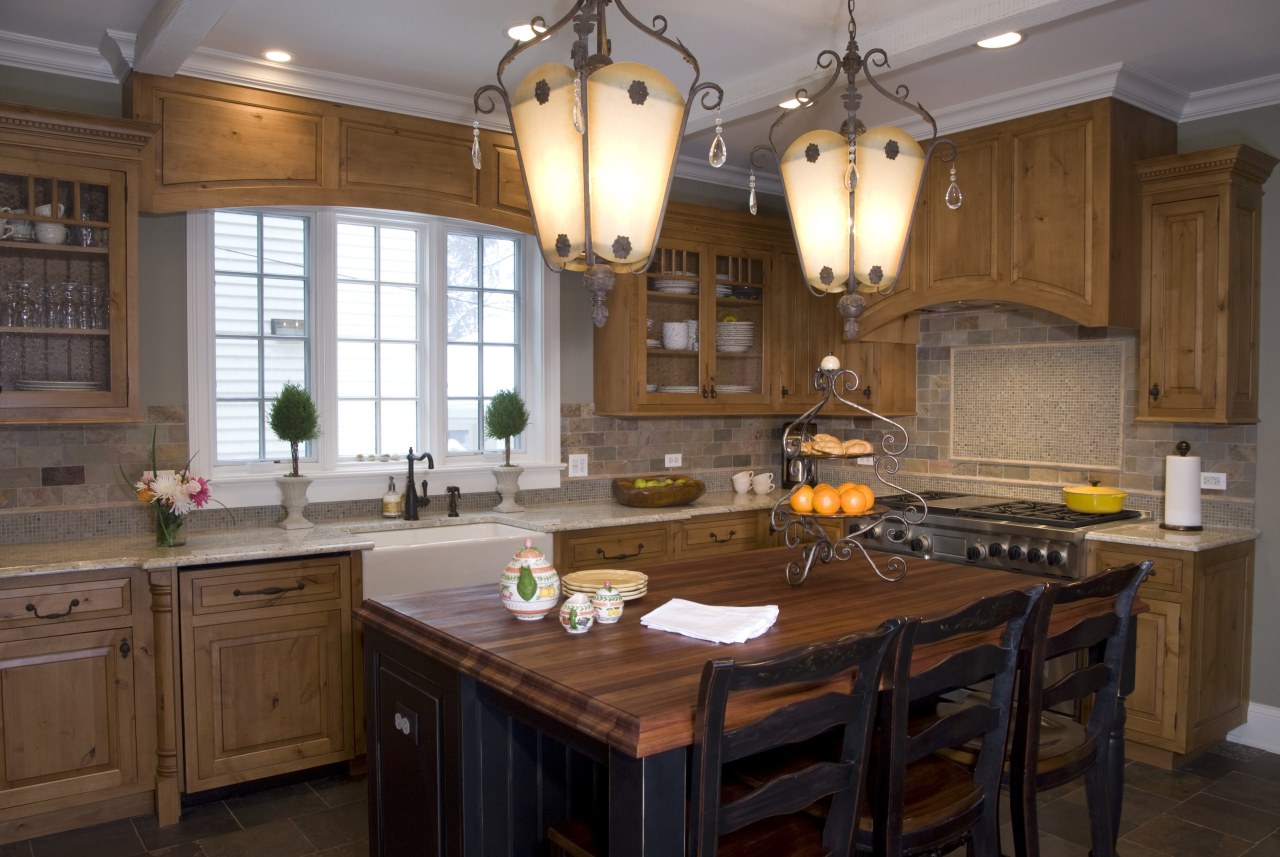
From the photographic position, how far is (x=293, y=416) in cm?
384

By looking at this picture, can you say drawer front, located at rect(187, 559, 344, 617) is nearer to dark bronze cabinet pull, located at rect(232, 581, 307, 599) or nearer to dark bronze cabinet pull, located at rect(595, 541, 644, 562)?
dark bronze cabinet pull, located at rect(232, 581, 307, 599)

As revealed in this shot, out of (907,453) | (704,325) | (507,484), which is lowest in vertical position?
(507,484)

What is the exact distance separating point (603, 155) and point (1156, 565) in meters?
3.03

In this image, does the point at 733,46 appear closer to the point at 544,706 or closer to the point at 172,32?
the point at 172,32

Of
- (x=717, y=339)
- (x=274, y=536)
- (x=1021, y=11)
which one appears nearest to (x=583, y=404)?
(x=717, y=339)

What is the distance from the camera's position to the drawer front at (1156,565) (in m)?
3.73

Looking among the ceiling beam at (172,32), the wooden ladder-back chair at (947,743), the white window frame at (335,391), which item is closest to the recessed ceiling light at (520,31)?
the ceiling beam at (172,32)

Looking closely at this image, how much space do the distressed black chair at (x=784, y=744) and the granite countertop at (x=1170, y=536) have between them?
2.42m

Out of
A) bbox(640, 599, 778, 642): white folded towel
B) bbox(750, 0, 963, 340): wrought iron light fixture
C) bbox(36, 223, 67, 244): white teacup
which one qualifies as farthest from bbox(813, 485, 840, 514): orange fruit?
bbox(36, 223, 67, 244): white teacup

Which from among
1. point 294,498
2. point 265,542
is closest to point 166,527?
point 265,542

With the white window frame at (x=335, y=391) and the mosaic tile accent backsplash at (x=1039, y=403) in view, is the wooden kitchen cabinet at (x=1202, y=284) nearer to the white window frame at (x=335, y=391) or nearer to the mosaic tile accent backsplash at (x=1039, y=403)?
the mosaic tile accent backsplash at (x=1039, y=403)

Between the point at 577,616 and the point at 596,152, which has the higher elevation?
the point at 596,152

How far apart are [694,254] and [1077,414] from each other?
2053 millimetres

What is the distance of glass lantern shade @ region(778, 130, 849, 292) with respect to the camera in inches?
97.4
